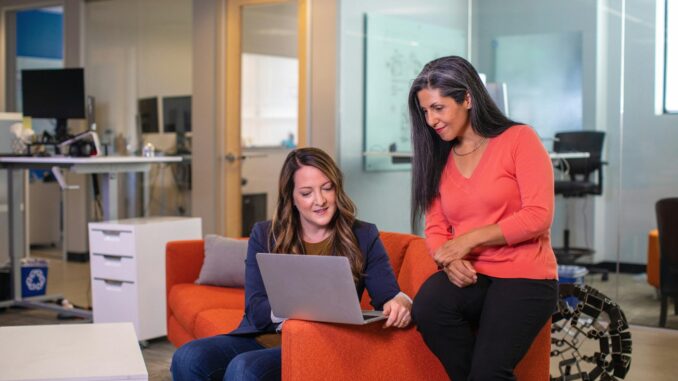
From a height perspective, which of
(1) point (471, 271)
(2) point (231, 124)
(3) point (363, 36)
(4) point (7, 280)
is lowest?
(4) point (7, 280)

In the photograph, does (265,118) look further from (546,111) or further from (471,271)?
(471,271)

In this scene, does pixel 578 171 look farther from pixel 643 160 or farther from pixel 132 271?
pixel 132 271

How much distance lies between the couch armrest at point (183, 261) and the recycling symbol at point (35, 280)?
1935 millimetres

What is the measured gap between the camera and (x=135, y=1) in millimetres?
8398

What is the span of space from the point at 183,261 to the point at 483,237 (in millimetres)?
2366

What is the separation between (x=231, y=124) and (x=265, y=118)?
34cm

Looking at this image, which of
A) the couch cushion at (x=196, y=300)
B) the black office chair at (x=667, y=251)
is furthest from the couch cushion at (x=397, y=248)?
the black office chair at (x=667, y=251)

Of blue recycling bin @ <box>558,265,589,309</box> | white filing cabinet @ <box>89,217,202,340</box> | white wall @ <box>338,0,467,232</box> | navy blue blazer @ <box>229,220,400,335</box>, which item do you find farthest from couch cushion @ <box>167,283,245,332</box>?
white wall @ <box>338,0,467,232</box>

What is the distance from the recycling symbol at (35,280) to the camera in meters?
6.16

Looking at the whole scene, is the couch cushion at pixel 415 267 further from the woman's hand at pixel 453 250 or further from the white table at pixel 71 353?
the white table at pixel 71 353

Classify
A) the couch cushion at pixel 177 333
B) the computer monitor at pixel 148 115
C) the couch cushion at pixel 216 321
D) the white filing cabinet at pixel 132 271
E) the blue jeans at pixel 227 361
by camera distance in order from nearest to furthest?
Answer: the blue jeans at pixel 227 361
the couch cushion at pixel 216 321
the couch cushion at pixel 177 333
the white filing cabinet at pixel 132 271
the computer monitor at pixel 148 115

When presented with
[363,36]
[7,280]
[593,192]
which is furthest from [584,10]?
[7,280]

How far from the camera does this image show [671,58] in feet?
17.9

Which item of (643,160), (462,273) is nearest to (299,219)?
(462,273)
